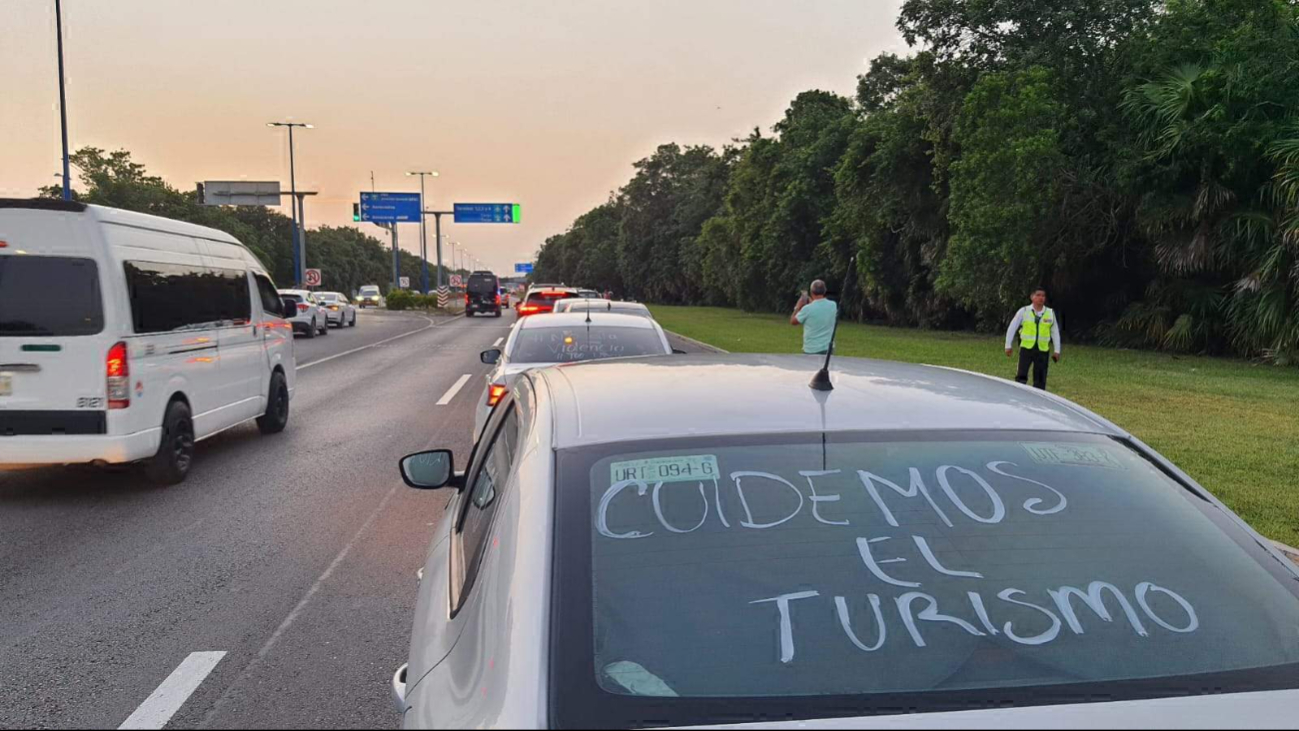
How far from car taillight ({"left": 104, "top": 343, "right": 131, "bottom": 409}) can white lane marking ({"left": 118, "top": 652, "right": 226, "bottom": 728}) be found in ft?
13.1

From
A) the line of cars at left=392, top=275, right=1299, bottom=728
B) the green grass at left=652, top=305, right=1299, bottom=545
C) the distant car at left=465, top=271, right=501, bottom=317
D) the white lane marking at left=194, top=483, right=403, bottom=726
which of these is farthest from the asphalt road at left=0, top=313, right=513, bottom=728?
the distant car at left=465, top=271, right=501, bottom=317

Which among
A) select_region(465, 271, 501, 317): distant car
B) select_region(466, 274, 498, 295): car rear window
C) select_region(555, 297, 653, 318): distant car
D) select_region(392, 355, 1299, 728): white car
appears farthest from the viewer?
select_region(466, 274, 498, 295): car rear window

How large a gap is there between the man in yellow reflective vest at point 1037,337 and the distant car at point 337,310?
105 feet

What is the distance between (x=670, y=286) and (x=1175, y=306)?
238ft

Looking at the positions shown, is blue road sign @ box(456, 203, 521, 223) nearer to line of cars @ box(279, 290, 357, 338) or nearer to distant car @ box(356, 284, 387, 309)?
distant car @ box(356, 284, 387, 309)

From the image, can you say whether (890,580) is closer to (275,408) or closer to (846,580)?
(846,580)

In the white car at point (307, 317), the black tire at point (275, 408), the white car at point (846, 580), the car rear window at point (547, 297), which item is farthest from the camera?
the white car at point (307, 317)

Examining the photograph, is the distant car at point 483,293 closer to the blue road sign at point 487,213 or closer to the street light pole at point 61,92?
the blue road sign at point 487,213

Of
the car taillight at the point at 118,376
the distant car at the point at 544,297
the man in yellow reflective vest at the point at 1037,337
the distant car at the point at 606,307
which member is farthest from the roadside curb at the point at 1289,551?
the distant car at the point at 544,297

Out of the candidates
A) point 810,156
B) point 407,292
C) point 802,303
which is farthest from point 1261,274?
point 407,292

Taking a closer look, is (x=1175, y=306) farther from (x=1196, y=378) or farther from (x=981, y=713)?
(x=981, y=713)

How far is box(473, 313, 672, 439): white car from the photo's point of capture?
8.80 metres

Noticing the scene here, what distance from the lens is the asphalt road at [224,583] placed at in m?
4.18

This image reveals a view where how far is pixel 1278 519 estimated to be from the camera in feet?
23.7
